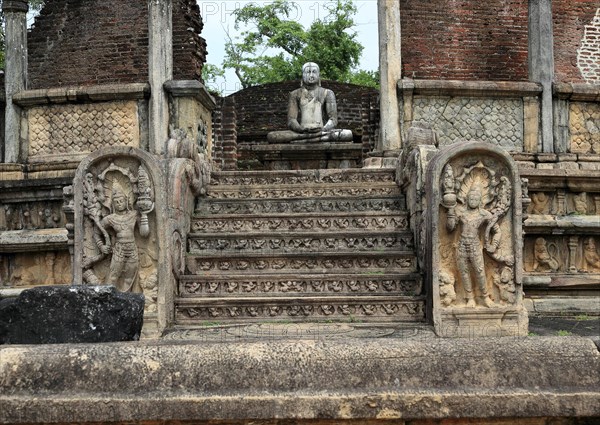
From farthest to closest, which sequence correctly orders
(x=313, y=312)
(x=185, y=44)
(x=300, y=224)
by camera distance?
(x=185, y=44) → (x=300, y=224) → (x=313, y=312)

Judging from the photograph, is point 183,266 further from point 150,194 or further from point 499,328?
point 499,328

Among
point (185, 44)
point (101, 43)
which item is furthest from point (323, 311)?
point (101, 43)

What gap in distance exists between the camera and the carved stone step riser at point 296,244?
24.0 ft

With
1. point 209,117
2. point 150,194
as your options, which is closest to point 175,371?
point 150,194

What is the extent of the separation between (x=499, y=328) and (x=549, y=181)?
2.58 metres

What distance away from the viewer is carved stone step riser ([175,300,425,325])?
6.66 metres

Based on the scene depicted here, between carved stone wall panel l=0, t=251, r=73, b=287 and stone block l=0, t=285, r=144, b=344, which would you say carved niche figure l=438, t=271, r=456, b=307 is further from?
carved stone wall panel l=0, t=251, r=73, b=287

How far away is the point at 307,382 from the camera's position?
9.93 feet

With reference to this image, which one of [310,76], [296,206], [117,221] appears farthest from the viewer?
[310,76]

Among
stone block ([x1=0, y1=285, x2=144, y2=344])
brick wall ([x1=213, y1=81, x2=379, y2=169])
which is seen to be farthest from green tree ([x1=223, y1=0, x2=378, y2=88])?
stone block ([x1=0, y1=285, x2=144, y2=344])

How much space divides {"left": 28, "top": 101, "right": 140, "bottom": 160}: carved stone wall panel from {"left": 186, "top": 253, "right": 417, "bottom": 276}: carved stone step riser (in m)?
2.35

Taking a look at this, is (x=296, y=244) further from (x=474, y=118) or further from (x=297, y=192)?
(x=474, y=118)

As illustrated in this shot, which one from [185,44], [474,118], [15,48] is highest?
[185,44]

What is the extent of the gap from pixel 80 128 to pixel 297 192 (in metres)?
2.67
